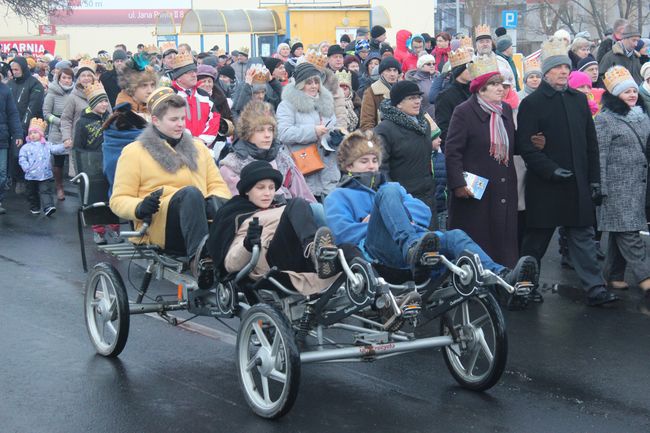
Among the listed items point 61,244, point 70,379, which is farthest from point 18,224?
point 70,379

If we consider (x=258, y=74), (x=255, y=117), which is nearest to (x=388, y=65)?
(x=258, y=74)

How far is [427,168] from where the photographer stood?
1024cm

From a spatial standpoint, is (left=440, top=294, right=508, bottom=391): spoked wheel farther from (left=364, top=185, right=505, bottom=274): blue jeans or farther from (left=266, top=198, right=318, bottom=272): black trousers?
(left=266, top=198, right=318, bottom=272): black trousers

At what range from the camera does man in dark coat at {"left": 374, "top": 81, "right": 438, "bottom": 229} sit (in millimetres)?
9953

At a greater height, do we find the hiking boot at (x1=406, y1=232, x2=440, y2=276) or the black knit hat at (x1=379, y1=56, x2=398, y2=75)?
the black knit hat at (x1=379, y1=56, x2=398, y2=75)

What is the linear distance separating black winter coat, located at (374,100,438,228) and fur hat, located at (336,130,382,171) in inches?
87.4

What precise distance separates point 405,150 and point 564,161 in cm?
142

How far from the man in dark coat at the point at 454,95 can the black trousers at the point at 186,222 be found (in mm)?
4300

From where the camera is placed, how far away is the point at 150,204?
7.66 metres

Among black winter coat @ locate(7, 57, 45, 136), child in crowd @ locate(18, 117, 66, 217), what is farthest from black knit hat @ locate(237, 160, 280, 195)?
black winter coat @ locate(7, 57, 45, 136)

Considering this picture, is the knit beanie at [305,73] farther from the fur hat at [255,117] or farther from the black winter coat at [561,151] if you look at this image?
the fur hat at [255,117]

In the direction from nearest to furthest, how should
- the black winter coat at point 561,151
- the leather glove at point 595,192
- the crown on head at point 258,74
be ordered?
the black winter coat at point 561,151
the leather glove at point 595,192
the crown on head at point 258,74

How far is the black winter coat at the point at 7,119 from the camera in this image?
633 inches

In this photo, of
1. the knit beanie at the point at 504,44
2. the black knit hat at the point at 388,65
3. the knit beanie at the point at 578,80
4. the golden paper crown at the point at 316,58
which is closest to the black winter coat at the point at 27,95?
the golden paper crown at the point at 316,58
